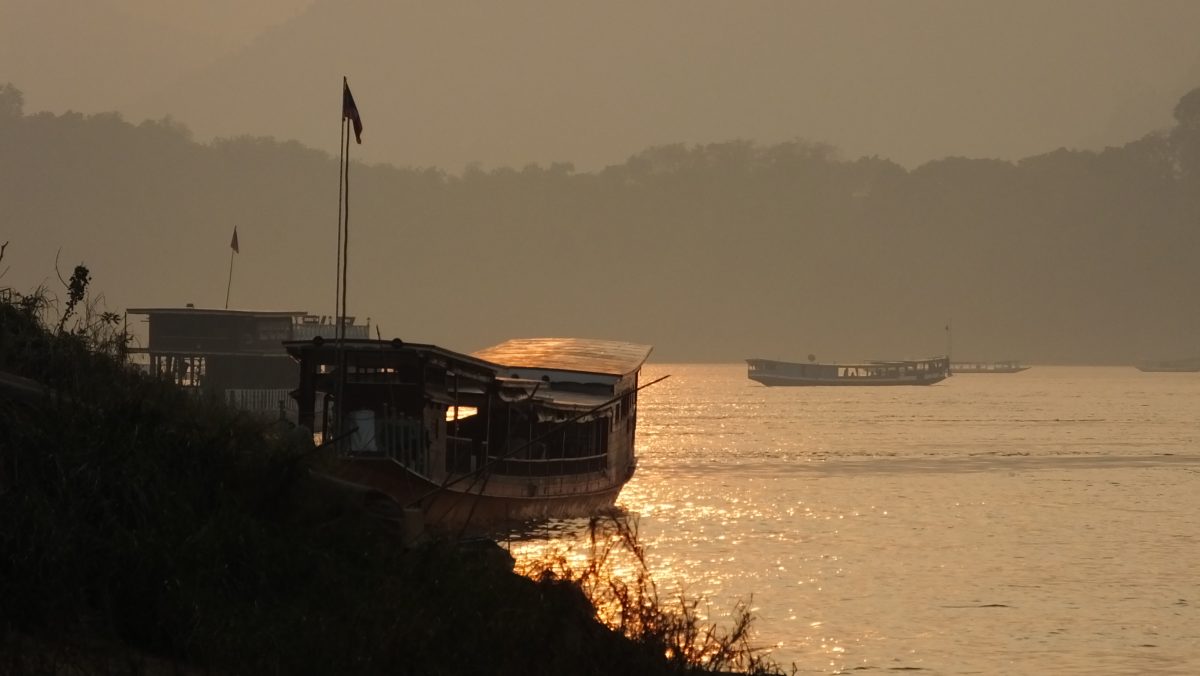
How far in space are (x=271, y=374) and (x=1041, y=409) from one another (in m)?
94.1

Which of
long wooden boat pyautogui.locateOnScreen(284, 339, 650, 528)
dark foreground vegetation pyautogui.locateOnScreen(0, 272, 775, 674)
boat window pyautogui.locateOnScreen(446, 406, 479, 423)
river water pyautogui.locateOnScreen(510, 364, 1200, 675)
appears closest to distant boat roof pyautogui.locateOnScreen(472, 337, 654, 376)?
long wooden boat pyautogui.locateOnScreen(284, 339, 650, 528)

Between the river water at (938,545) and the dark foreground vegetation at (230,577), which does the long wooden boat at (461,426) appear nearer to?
the river water at (938,545)

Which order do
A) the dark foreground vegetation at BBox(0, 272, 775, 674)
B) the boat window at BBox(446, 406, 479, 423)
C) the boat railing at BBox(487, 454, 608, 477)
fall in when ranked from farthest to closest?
1. the boat railing at BBox(487, 454, 608, 477)
2. the boat window at BBox(446, 406, 479, 423)
3. the dark foreground vegetation at BBox(0, 272, 775, 674)

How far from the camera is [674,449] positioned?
92625 mm

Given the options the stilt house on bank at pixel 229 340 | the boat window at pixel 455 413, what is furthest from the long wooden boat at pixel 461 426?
the stilt house on bank at pixel 229 340

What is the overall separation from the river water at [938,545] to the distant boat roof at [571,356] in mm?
5344

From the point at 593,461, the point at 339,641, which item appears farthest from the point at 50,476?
the point at 593,461

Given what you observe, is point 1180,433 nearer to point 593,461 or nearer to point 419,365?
point 593,461

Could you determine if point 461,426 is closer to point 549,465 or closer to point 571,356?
point 549,465

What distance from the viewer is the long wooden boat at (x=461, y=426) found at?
110ft

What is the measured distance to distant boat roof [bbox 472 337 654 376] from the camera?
5038 cm

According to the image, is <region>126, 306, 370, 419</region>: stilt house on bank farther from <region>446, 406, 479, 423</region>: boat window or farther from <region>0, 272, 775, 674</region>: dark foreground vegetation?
<region>0, 272, 775, 674</region>: dark foreground vegetation

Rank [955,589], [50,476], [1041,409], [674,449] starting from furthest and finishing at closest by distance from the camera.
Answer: [1041,409] → [674,449] → [955,589] → [50,476]

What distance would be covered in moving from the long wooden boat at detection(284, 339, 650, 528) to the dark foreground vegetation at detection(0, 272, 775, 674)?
790 cm
